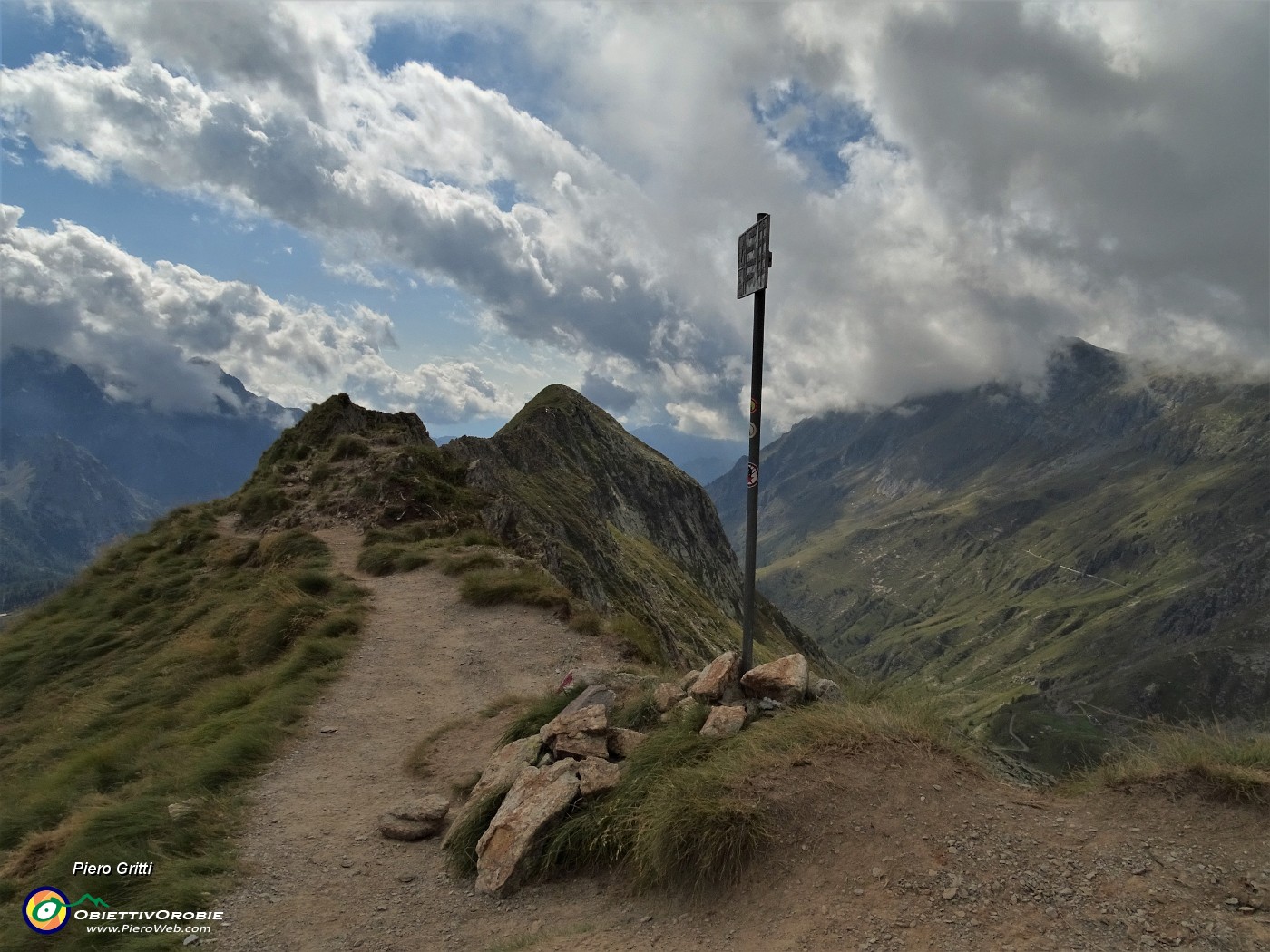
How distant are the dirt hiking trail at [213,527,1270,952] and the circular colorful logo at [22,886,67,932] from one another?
6.66 feet

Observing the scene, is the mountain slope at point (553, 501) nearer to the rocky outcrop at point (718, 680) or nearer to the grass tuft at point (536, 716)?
the grass tuft at point (536, 716)

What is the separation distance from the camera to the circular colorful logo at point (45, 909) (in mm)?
8250

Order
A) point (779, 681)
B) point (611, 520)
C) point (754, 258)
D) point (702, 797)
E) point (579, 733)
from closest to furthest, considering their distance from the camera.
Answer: point (702, 797) → point (579, 733) → point (779, 681) → point (754, 258) → point (611, 520)

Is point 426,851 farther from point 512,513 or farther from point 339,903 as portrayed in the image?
point 512,513

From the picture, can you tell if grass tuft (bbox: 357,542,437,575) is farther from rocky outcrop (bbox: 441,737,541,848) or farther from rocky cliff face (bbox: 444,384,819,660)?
rocky outcrop (bbox: 441,737,541,848)

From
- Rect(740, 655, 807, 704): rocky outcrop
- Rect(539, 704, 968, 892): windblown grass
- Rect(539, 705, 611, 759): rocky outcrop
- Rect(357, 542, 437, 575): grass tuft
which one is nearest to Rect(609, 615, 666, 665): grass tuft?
Rect(740, 655, 807, 704): rocky outcrop

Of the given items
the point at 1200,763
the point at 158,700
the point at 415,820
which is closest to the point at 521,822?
the point at 415,820

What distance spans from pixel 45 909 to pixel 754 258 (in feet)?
44.4

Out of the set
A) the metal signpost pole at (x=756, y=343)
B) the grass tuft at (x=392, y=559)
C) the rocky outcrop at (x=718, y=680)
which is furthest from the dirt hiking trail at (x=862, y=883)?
the grass tuft at (x=392, y=559)

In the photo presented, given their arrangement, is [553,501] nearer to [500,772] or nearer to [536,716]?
[536,716]

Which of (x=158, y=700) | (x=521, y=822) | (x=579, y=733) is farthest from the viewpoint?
(x=158, y=700)

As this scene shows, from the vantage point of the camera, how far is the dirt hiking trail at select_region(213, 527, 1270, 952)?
633 cm

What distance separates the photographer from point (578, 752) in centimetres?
1013

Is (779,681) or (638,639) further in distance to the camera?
(638,639)
